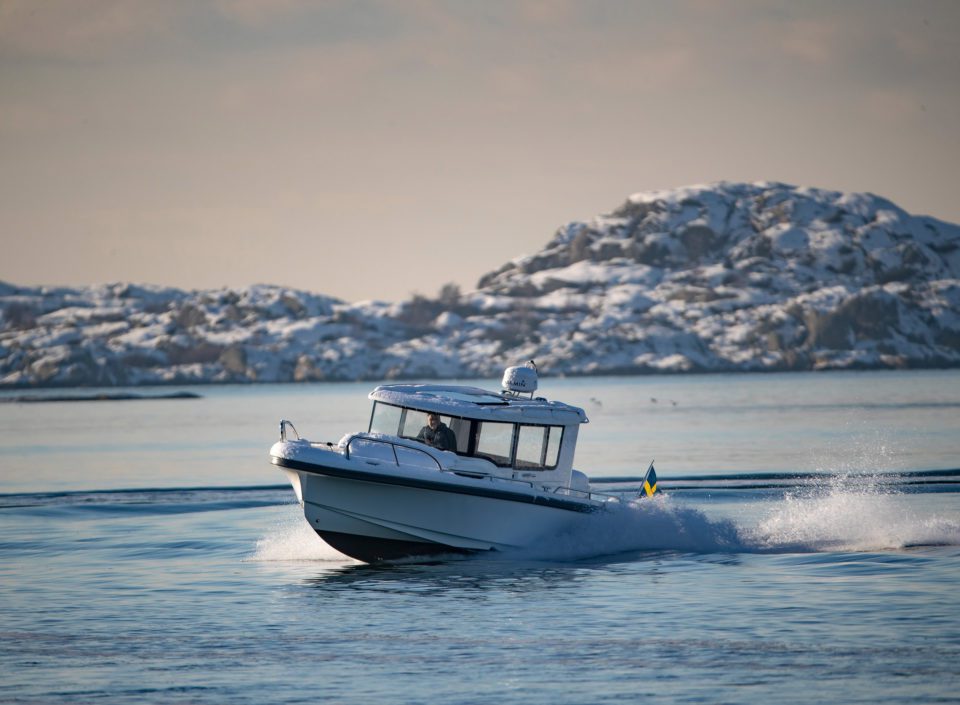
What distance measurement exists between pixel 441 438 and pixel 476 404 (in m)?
0.97

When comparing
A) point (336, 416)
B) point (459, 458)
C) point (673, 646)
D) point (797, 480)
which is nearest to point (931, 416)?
point (797, 480)

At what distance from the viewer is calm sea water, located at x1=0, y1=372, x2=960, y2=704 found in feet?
52.7

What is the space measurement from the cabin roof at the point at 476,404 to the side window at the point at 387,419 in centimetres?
17

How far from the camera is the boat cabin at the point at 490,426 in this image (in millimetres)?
25219

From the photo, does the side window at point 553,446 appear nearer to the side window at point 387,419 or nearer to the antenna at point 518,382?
the antenna at point 518,382

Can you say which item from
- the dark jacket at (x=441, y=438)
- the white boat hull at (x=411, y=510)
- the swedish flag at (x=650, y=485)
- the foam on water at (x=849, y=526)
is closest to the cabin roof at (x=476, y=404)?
the dark jacket at (x=441, y=438)

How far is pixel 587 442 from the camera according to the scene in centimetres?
6506

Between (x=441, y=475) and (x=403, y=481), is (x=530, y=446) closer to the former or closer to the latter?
(x=441, y=475)

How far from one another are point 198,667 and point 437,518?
7944mm

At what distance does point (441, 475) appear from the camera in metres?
24.0

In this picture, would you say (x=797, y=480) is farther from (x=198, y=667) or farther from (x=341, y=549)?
(x=198, y=667)

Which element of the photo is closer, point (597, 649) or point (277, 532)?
point (597, 649)

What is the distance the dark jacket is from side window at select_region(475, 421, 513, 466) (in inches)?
20.2

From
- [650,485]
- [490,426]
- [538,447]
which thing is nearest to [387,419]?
[490,426]
